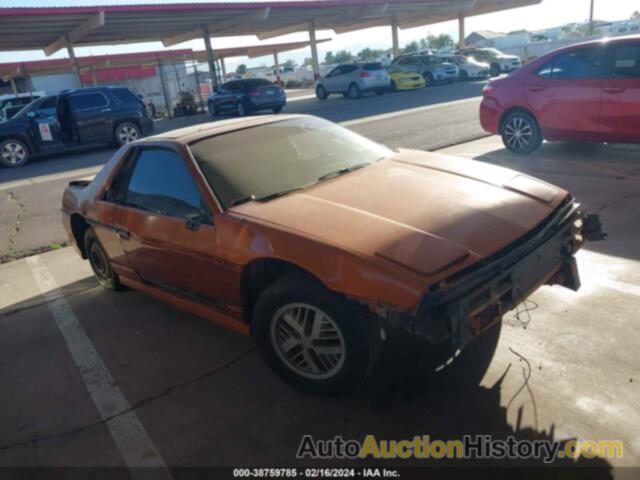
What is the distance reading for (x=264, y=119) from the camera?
4223mm

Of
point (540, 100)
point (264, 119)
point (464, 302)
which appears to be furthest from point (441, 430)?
point (540, 100)

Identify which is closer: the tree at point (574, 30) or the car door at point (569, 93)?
the car door at point (569, 93)

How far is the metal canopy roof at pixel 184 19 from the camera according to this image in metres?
20.8

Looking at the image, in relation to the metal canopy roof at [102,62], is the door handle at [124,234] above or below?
below

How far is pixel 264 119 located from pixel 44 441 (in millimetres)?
2625

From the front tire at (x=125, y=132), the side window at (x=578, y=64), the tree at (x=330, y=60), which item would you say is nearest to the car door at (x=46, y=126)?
the front tire at (x=125, y=132)


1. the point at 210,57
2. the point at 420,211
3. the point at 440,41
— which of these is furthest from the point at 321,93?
the point at 440,41

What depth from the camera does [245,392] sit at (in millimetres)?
3143

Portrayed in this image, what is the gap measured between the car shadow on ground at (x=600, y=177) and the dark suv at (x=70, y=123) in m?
10.6

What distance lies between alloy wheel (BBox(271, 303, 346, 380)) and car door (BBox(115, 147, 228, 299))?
537 mm

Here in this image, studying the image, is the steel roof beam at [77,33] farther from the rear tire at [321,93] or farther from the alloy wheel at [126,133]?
the rear tire at [321,93]

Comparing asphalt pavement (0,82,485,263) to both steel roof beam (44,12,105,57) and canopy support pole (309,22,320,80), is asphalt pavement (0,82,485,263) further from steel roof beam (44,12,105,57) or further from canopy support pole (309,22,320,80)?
canopy support pole (309,22,320,80)

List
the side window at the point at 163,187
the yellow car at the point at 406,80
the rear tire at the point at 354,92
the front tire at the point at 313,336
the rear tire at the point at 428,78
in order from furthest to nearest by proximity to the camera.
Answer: the rear tire at the point at 428,78, the yellow car at the point at 406,80, the rear tire at the point at 354,92, the side window at the point at 163,187, the front tire at the point at 313,336

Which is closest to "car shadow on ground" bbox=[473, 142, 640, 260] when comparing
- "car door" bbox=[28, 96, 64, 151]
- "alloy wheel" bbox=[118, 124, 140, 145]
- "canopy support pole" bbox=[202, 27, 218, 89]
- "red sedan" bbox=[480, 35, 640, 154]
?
"red sedan" bbox=[480, 35, 640, 154]
